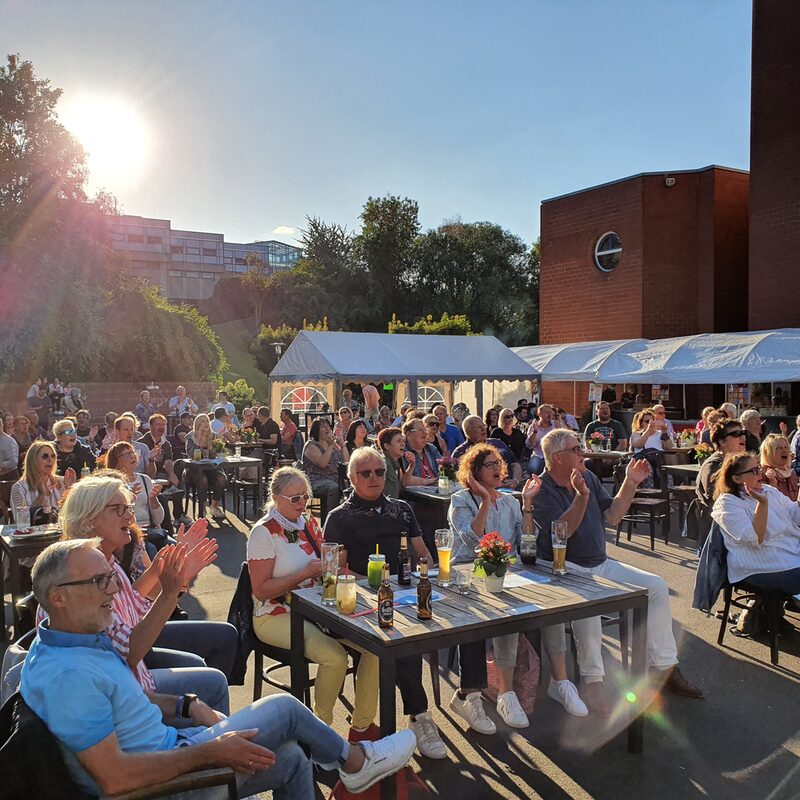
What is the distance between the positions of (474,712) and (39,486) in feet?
12.4

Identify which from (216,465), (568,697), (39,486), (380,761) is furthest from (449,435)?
(380,761)

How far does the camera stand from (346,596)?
10.7 ft

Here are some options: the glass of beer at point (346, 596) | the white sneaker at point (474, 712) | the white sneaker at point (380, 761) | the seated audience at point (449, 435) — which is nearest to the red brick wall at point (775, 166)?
the seated audience at point (449, 435)

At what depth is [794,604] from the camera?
15.9 ft

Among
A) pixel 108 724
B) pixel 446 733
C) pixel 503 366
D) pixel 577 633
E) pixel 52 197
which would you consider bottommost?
pixel 446 733

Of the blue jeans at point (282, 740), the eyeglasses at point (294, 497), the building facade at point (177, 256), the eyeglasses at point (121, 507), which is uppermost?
the building facade at point (177, 256)

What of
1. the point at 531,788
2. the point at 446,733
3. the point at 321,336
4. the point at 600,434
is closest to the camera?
the point at 531,788

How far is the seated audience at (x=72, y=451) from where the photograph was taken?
7.73m

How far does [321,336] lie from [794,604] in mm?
13670

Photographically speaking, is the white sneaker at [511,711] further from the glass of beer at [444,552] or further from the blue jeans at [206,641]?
the blue jeans at [206,641]

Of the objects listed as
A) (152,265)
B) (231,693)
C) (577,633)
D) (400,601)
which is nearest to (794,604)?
(577,633)

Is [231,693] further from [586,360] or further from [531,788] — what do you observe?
[586,360]

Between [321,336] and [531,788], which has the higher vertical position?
[321,336]

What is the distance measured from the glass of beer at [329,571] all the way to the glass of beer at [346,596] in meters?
0.11
